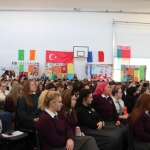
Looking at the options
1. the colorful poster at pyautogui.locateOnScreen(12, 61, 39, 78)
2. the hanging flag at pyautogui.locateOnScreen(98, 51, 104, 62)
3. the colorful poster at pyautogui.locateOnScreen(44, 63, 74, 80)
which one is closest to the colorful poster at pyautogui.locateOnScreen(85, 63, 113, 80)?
the hanging flag at pyautogui.locateOnScreen(98, 51, 104, 62)

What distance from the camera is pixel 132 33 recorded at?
45.1 ft

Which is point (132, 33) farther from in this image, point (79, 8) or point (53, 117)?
point (53, 117)

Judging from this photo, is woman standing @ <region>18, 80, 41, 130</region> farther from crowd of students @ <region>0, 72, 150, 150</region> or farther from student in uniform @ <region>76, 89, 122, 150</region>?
student in uniform @ <region>76, 89, 122, 150</region>

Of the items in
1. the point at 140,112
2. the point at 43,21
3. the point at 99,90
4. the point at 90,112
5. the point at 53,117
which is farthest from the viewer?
the point at 43,21

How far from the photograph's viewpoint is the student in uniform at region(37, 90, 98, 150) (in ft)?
8.93

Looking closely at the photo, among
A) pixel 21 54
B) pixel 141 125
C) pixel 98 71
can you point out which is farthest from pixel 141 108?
pixel 21 54

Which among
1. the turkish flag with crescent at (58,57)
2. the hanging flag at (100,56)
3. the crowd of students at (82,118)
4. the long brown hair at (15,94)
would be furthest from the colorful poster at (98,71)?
the long brown hair at (15,94)

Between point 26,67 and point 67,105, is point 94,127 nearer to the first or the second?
point 67,105

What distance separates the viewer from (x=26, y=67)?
43.6 ft

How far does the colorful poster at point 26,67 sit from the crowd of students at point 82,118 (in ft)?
26.3

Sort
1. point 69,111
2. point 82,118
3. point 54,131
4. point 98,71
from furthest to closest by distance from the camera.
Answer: point 98,71 < point 82,118 < point 69,111 < point 54,131

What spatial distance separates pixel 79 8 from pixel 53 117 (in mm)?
11479

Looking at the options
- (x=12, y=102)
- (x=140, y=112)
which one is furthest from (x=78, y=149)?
(x=12, y=102)

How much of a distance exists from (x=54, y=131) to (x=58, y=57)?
424 inches
